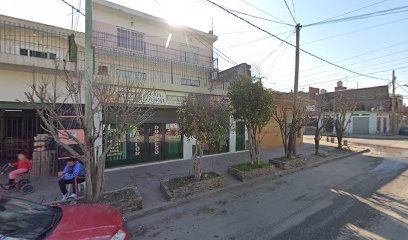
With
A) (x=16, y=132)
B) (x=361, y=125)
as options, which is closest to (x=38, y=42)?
(x=16, y=132)

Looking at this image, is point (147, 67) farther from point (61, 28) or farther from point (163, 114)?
point (61, 28)

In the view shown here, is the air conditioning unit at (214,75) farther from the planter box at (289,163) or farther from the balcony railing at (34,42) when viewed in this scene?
the balcony railing at (34,42)

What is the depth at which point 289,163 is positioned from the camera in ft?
32.8

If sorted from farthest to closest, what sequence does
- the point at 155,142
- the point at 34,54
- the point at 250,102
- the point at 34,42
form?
the point at 155,142, the point at 34,54, the point at 34,42, the point at 250,102

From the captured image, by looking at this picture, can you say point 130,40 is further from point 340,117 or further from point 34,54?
point 340,117

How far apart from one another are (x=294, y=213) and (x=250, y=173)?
117 inches

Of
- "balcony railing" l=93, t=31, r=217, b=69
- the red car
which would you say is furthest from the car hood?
"balcony railing" l=93, t=31, r=217, b=69

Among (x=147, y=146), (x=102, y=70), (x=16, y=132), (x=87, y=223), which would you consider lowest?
(x=87, y=223)

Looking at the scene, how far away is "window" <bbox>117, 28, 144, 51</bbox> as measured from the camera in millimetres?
13297

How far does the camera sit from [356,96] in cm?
3803

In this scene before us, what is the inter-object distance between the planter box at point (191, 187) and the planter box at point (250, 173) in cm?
103

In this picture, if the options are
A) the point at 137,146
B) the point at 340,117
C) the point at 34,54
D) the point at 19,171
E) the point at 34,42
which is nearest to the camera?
the point at 19,171

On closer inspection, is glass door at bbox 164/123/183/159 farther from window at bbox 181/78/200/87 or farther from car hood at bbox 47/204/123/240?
car hood at bbox 47/204/123/240

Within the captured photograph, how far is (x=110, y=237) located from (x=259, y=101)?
270 inches
